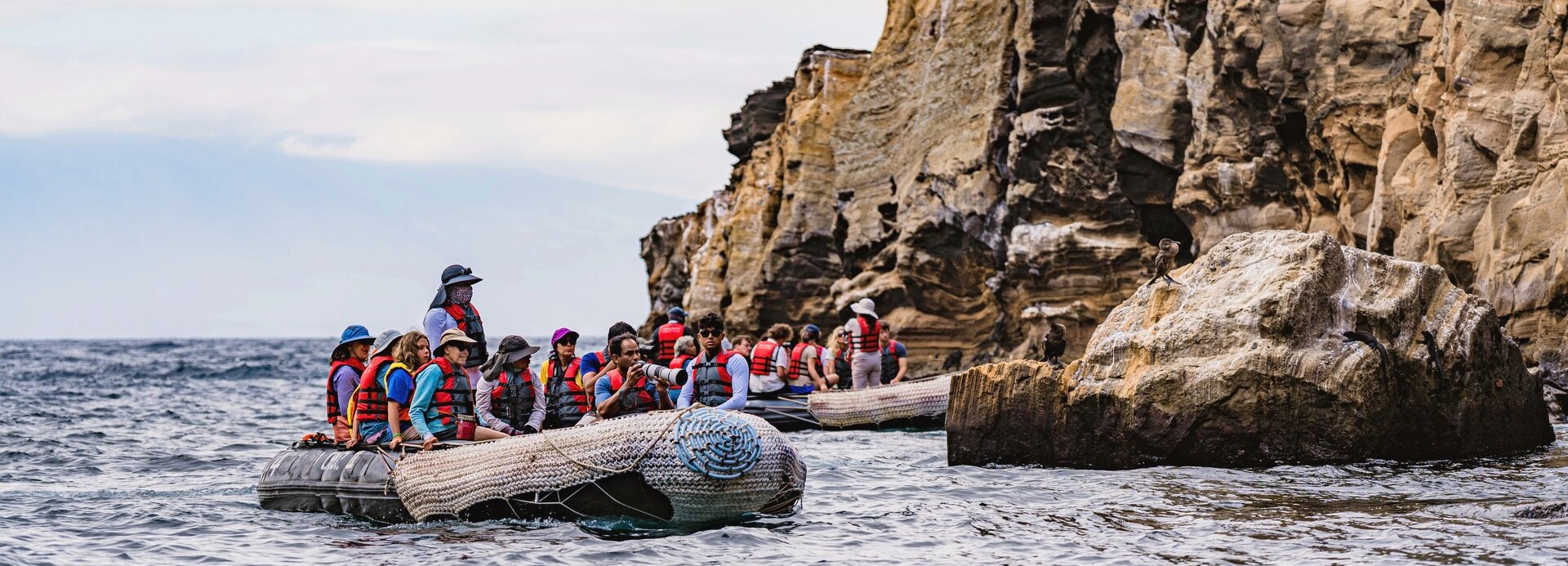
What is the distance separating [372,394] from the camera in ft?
35.1

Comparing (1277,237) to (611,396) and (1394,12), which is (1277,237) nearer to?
(611,396)

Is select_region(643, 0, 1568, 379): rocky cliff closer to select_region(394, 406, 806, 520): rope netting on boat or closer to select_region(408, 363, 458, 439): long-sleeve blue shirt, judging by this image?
select_region(394, 406, 806, 520): rope netting on boat

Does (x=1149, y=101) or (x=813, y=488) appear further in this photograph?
(x=1149, y=101)

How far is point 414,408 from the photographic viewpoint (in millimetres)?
10141

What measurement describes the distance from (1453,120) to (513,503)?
12681 mm

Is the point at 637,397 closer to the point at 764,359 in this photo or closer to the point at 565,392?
the point at 565,392

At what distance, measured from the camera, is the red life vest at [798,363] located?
21.7 meters

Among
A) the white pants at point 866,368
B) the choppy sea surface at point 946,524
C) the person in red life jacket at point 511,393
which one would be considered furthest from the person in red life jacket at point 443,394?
the white pants at point 866,368

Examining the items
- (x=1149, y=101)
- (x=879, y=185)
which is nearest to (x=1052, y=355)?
(x=1149, y=101)

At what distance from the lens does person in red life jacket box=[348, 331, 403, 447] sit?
10555mm

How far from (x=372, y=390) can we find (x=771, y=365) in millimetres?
10413

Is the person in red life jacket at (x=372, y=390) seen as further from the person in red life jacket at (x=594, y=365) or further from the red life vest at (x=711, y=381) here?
the red life vest at (x=711, y=381)

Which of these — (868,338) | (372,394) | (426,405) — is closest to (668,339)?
(868,338)

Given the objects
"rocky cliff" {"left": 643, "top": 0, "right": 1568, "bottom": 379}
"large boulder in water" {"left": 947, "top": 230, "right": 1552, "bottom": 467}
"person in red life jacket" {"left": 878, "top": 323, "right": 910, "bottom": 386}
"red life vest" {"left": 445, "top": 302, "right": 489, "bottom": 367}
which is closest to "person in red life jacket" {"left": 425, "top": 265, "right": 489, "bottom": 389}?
"red life vest" {"left": 445, "top": 302, "right": 489, "bottom": 367}
